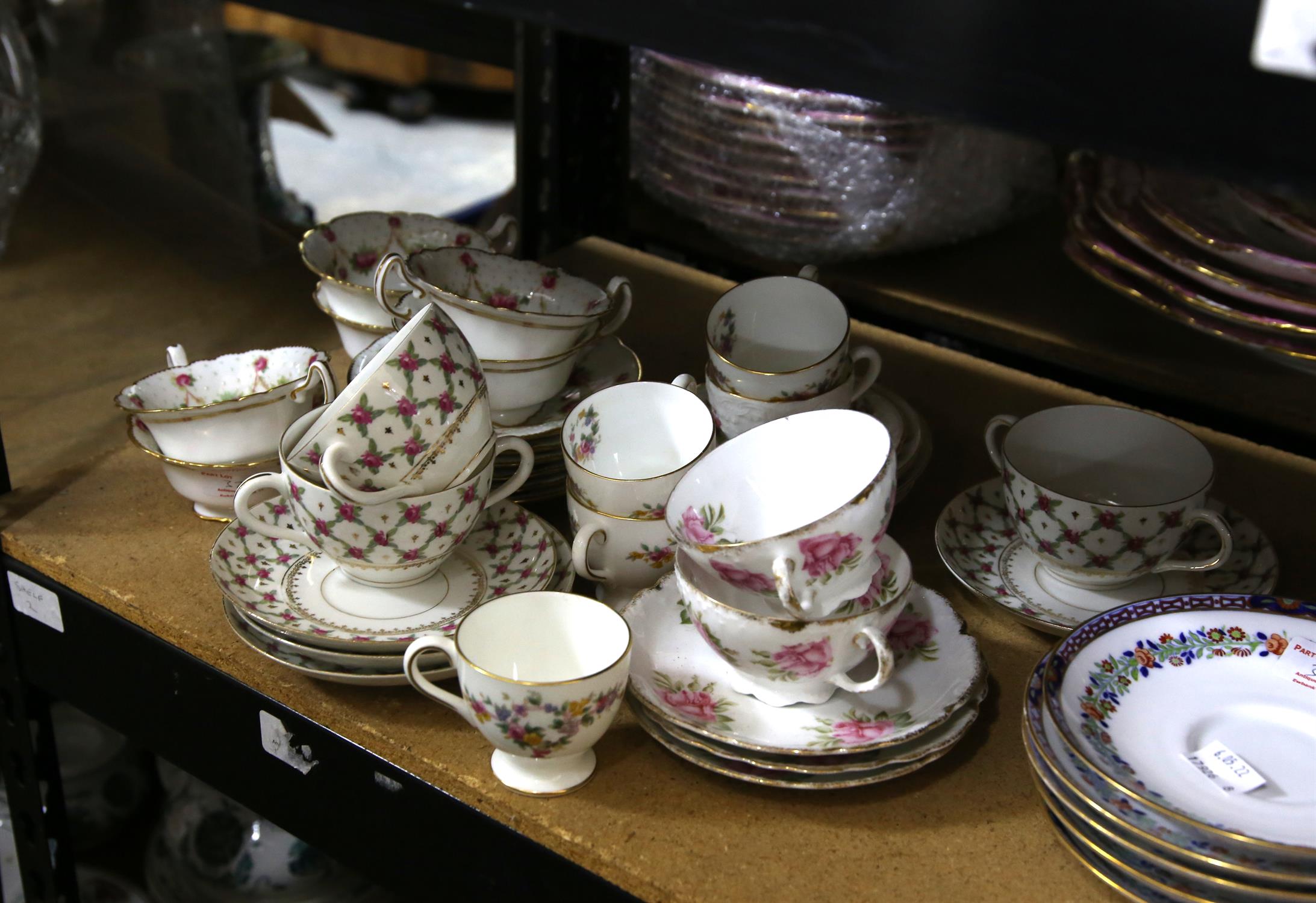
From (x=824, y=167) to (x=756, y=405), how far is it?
36cm

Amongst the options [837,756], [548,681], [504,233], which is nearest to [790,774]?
[837,756]

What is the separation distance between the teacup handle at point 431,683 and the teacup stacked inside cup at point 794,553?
123 millimetres

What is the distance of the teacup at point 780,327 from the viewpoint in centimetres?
86

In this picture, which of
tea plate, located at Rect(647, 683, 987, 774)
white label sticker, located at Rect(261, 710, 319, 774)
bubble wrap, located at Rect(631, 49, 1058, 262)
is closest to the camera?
tea plate, located at Rect(647, 683, 987, 774)

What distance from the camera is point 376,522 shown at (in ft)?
2.30

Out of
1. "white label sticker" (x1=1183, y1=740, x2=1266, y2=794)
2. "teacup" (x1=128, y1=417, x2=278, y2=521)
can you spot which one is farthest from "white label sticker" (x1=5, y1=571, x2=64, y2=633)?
"white label sticker" (x1=1183, y1=740, x2=1266, y2=794)

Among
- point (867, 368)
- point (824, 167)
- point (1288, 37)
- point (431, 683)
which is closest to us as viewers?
point (1288, 37)

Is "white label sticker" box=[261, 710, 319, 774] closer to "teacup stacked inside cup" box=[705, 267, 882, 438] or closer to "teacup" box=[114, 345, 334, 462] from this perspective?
"teacup" box=[114, 345, 334, 462]

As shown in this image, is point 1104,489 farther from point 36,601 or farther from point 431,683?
point 36,601

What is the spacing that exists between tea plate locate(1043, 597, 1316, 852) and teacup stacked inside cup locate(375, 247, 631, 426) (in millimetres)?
389

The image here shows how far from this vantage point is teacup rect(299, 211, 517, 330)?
949 millimetres

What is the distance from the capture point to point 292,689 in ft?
2.33

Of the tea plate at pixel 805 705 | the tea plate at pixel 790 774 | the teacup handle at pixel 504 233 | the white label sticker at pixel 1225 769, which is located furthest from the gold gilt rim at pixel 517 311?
the white label sticker at pixel 1225 769

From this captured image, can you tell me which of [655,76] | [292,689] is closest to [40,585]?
[292,689]
